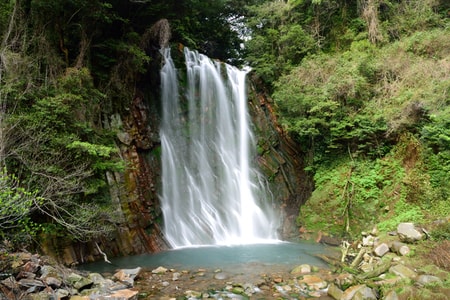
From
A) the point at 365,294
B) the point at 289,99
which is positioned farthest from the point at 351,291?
the point at 289,99

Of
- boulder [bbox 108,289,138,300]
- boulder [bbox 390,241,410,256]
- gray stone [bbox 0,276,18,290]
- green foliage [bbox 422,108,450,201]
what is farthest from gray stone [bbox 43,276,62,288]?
green foliage [bbox 422,108,450,201]

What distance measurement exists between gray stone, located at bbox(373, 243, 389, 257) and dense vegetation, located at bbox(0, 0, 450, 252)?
144 cm

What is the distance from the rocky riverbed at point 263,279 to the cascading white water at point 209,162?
3.85 meters

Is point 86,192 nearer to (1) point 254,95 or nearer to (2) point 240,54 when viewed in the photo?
(1) point 254,95

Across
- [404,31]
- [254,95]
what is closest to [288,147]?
[254,95]

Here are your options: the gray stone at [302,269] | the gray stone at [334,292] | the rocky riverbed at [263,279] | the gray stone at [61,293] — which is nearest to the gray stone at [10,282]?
the rocky riverbed at [263,279]

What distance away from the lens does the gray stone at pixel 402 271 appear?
19.0 ft

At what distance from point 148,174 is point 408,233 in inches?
329

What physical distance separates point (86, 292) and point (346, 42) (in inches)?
605

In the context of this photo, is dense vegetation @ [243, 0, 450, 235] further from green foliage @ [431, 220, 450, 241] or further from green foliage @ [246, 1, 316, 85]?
green foliage @ [431, 220, 450, 241]

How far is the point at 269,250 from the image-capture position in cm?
987

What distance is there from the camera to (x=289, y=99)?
12.9 meters

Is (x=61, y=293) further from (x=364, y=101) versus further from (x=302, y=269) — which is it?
(x=364, y=101)

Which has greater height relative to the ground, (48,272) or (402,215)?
(48,272)
